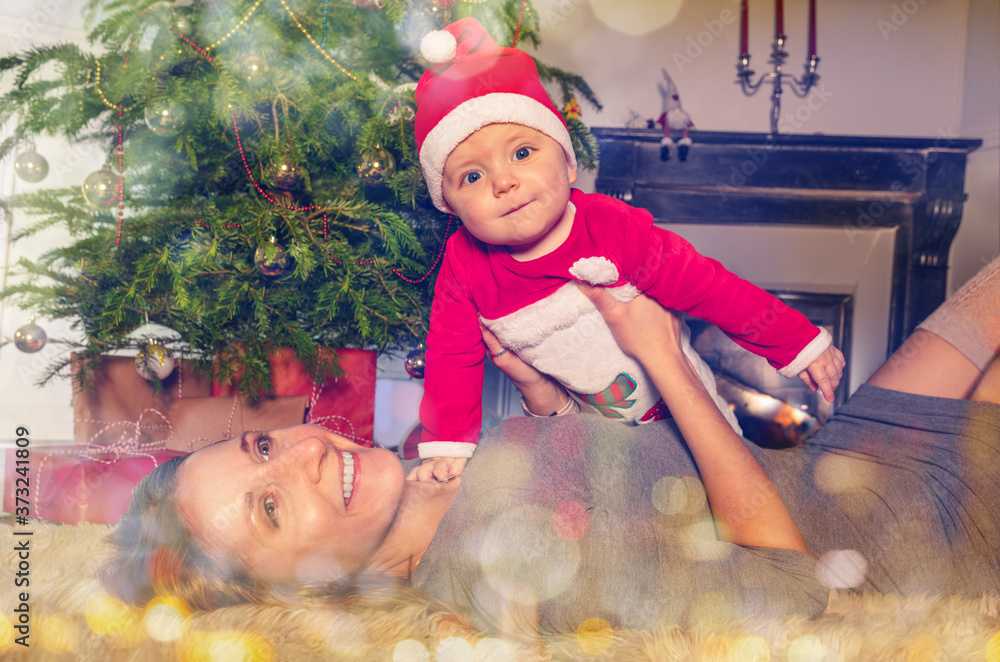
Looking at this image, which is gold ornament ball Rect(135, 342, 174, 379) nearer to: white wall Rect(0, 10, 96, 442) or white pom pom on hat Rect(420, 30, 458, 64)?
white pom pom on hat Rect(420, 30, 458, 64)

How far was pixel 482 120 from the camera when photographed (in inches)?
33.8

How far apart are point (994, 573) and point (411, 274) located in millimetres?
1195

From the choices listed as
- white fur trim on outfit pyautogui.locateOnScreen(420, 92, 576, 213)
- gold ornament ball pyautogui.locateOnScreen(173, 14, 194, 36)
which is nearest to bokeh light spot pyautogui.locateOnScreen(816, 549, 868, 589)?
white fur trim on outfit pyautogui.locateOnScreen(420, 92, 576, 213)

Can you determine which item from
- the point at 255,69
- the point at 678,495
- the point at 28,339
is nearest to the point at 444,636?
the point at 678,495

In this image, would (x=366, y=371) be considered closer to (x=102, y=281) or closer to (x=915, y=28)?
(x=102, y=281)

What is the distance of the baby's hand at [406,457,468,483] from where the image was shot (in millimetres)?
994

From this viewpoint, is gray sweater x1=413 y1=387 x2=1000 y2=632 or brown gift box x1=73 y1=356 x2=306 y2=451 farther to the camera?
brown gift box x1=73 y1=356 x2=306 y2=451

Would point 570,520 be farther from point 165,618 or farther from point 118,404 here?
point 118,404

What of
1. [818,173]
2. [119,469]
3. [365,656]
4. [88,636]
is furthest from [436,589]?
[818,173]

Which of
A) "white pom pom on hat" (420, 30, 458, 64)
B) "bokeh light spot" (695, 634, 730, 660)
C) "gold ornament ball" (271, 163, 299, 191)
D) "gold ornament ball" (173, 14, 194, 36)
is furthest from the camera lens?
"gold ornament ball" (173, 14, 194, 36)

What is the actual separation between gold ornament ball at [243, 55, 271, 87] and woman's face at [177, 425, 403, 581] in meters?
0.84

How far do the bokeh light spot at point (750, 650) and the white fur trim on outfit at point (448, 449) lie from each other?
1.58 ft

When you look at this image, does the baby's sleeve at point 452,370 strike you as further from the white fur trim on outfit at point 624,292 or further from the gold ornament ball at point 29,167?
the gold ornament ball at point 29,167

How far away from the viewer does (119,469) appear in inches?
54.0
